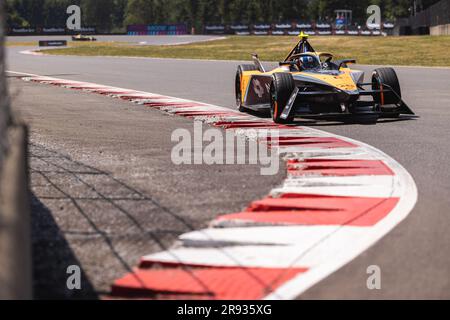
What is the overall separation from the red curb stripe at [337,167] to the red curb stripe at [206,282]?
3.51 meters

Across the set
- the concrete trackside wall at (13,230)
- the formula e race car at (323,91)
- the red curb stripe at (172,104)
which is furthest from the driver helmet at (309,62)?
the concrete trackside wall at (13,230)

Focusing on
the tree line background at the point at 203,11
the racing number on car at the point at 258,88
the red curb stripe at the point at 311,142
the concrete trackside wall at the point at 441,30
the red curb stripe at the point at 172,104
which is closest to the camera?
the red curb stripe at the point at 311,142

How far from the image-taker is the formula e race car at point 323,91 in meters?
13.2

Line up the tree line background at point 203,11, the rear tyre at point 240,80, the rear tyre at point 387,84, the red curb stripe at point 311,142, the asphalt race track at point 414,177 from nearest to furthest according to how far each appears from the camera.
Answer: the asphalt race track at point 414,177
the red curb stripe at point 311,142
the rear tyre at point 387,84
the rear tyre at point 240,80
the tree line background at point 203,11

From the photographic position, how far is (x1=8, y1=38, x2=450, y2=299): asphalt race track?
4.86 meters

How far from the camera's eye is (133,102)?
18203 mm

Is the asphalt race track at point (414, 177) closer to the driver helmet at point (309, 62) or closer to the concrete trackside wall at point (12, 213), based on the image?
the driver helmet at point (309, 62)

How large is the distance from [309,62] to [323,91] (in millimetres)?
918

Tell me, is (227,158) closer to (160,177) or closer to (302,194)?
(160,177)

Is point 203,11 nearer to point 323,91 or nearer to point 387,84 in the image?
point 387,84

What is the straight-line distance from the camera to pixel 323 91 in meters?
13.3

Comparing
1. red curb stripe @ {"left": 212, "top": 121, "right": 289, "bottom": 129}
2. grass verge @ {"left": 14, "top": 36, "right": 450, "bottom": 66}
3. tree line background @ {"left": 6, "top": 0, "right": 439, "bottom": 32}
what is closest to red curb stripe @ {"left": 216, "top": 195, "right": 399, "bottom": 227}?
red curb stripe @ {"left": 212, "top": 121, "right": 289, "bottom": 129}

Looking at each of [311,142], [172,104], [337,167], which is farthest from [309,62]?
[337,167]
